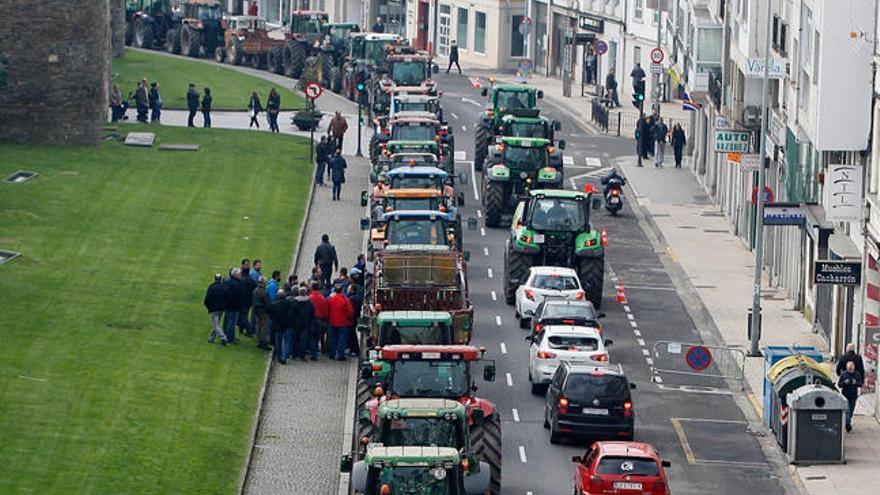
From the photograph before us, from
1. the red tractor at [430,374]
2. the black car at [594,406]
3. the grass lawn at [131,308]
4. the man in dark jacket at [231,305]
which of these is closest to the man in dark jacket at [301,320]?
the grass lawn at [131,308]

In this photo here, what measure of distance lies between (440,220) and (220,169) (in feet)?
64.9

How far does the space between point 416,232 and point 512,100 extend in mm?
24871

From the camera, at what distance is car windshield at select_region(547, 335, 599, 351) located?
50344 mm

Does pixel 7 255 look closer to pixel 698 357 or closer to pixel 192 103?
pixel 698 357

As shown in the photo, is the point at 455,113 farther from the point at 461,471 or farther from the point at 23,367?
the point at 461,471

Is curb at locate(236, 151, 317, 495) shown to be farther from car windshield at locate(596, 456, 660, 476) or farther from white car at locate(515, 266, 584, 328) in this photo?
white car at locate(515, 266, 584, 328)

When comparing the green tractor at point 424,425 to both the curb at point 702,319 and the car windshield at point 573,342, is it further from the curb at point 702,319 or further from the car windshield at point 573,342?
the car windshield at point 573,342

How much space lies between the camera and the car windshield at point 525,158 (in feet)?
229

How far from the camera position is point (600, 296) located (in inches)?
2347

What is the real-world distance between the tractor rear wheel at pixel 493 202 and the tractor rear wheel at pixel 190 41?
1798 inches

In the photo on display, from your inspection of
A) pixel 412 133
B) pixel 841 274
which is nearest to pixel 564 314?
pixel 841 274

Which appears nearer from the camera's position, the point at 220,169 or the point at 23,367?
the point at 23,367

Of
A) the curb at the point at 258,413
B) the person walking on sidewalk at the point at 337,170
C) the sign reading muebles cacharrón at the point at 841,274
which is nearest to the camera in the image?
the curb at the point at 258,413

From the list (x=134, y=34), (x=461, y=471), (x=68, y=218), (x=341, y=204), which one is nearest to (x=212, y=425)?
(x=461, y=471)
